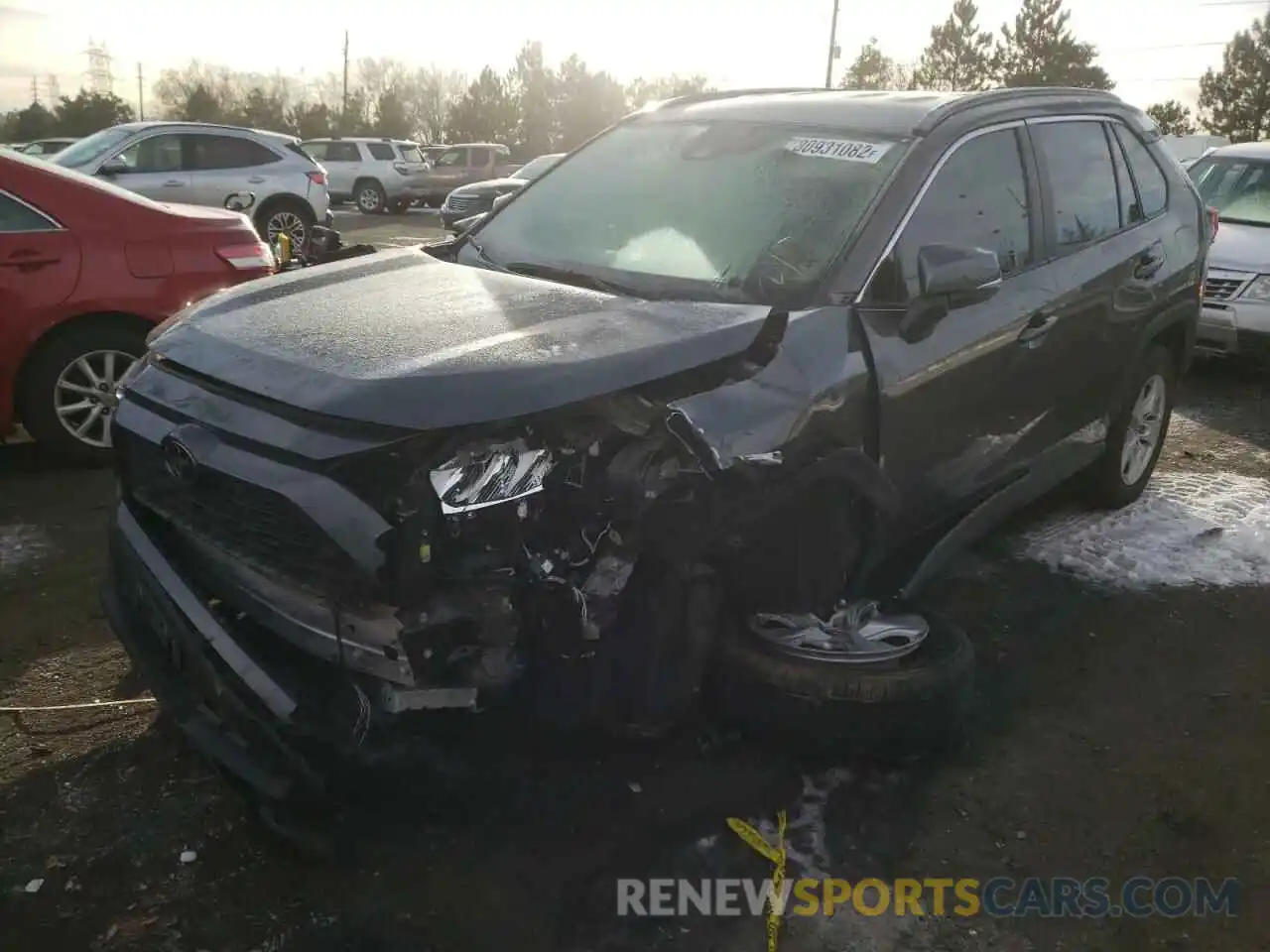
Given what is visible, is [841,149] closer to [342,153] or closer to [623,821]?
[623,821]

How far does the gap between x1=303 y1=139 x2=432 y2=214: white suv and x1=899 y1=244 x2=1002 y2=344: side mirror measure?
23.8 metres

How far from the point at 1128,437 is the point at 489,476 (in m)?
3.84

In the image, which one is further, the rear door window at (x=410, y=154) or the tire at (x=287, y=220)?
the rear door window at (x=410, y=154)

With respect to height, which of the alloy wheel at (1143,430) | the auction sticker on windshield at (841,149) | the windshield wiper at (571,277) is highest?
the auction sticker on windshield at (841,149)

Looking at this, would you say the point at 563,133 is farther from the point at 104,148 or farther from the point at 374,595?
the point at 374,595

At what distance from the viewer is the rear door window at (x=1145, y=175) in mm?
4703

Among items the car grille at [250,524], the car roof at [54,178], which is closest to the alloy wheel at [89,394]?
the car roof at [54,178]

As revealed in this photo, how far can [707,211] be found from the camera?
343 cm

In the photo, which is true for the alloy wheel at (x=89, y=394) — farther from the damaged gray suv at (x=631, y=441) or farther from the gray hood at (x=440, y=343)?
the gray hood at (x=440, y=343)

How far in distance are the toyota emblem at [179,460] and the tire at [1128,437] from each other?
3.92 meters

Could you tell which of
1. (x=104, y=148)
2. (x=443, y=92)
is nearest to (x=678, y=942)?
(x=104, y=148)

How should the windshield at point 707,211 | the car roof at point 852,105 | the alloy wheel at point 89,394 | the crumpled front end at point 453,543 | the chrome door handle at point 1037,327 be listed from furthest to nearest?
the alloy wheel at point 89,394 < the chrome door handle at point 1037,327 < the car roof at point 852,105 < the windshield at point 707,211 < the crumpled front end at point 453,543

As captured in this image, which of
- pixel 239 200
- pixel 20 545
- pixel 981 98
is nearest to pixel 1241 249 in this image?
pixel 981 98

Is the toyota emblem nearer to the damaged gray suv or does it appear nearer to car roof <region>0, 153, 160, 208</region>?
the damaged gray suv
